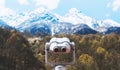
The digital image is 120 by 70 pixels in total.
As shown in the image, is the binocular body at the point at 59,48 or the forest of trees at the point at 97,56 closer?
the binocular body at the point at 59,48

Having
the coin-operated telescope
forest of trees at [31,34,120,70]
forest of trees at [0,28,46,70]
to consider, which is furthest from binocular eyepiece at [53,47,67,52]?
forest of trees at [0,28,46,70]

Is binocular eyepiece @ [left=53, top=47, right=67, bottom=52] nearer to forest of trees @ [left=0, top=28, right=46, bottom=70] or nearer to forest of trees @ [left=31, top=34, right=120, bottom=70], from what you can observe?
forest of trees @ [left=31, top=34, right=120, bottom=70]

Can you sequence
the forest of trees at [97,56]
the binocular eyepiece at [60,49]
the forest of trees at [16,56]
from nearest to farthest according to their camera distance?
1. the binocular eyepiece at [60,49]
2. the forest of trees at [16,56]
3. the forest of trees at [97,56]

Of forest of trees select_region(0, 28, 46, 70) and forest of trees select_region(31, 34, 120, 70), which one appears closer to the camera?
forest of trees select_region(0, 28, 46, 70)

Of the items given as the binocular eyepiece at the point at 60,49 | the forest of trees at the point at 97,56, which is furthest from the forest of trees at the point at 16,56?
the binocular eyepiece at the point at 60,49

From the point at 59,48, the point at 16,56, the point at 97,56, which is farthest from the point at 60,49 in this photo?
the point at 97,56

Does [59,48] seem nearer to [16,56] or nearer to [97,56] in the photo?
[16,56]

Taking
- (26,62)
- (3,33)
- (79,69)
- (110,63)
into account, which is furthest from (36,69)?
(110,63)

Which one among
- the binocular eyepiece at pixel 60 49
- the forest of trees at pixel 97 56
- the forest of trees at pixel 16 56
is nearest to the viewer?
the binocular eyepiece at pixel 60 49

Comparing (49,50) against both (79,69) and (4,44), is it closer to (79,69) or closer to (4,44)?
(79,69)

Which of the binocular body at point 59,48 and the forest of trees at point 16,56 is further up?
the forest of trees at point 16,56

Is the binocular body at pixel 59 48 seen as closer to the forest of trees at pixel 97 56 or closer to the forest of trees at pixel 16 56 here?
the forest of trees at pixel 97 56
